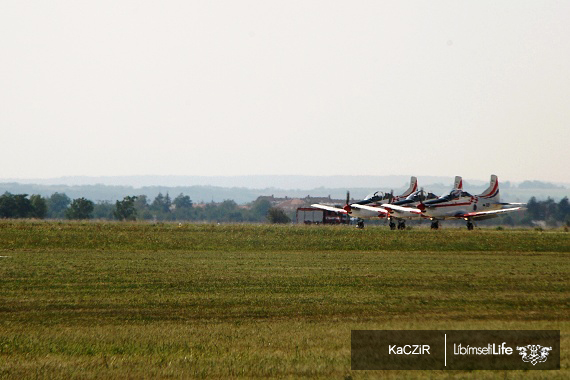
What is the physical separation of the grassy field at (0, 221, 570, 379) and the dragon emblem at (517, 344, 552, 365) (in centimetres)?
32

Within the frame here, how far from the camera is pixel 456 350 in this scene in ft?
46.8

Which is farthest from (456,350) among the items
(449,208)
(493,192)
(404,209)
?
(493,192)

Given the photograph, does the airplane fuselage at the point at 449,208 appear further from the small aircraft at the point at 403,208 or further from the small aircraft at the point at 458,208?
the small aircraft at the point at 403,208

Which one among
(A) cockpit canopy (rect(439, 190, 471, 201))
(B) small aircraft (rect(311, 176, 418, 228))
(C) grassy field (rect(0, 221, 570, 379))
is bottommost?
(C) grassy field (rect(0, 221, 570, 379))

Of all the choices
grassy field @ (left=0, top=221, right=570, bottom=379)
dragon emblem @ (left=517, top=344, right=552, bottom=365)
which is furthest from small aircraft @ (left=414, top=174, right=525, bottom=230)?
dragon emblem @ (left=517, top=344, right=552, bottom=365)

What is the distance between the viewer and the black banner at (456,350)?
13.5 metres

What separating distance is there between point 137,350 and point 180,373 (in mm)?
2454

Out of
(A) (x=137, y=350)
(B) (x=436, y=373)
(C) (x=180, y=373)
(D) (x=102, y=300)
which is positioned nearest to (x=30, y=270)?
(D) (x=102, y=300)

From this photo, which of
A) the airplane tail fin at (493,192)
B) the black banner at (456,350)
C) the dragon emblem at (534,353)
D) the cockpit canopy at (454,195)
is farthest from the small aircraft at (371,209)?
the dragon emblem at (534,353)

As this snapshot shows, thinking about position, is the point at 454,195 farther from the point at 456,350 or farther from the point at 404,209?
the point at 456,350

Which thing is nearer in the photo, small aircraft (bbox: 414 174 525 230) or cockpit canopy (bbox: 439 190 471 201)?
small aircraft (bbox: 414 174 525 230)

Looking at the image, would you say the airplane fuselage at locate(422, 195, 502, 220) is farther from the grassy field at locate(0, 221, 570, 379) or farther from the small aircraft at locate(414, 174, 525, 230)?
the grassy field at locate(0, 221, 570, 379)

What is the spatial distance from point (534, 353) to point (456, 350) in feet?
4.05

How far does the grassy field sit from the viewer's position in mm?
14492
